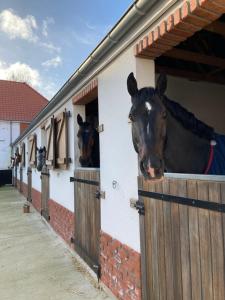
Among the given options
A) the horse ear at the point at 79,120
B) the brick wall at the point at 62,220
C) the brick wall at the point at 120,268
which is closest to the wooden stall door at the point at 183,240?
the brick wall at the point at 120,268

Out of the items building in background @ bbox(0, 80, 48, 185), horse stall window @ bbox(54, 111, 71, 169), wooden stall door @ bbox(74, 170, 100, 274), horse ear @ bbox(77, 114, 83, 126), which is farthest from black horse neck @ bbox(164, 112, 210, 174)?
building in background @ bbox(0, 80, 48, 185)

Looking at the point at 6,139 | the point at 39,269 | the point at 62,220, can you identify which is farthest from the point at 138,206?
the point at 6,139

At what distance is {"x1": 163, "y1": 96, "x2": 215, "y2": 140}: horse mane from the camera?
2.23m

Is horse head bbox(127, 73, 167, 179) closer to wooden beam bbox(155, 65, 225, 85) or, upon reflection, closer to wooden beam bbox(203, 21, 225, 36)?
wooden beam bbox(203, 21, 225, 36)

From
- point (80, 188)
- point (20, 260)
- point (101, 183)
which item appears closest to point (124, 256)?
point (101, 183)

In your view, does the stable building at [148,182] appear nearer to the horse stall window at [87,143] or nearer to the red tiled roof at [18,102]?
the horse stall window at [87,143]

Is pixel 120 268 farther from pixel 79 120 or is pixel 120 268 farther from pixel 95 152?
pixel 79 120

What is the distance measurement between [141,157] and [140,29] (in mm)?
1200

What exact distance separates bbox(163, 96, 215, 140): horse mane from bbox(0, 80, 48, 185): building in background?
660 inches

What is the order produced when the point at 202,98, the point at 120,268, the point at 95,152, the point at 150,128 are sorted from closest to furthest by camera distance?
the point at 150,128 → the point at 120,268 → the point at 202,98 → the point at 95,152

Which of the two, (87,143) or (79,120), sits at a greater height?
(79,120)

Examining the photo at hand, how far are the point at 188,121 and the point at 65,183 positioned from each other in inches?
136

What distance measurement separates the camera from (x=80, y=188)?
428 centimetres

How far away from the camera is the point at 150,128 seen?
185 cm
